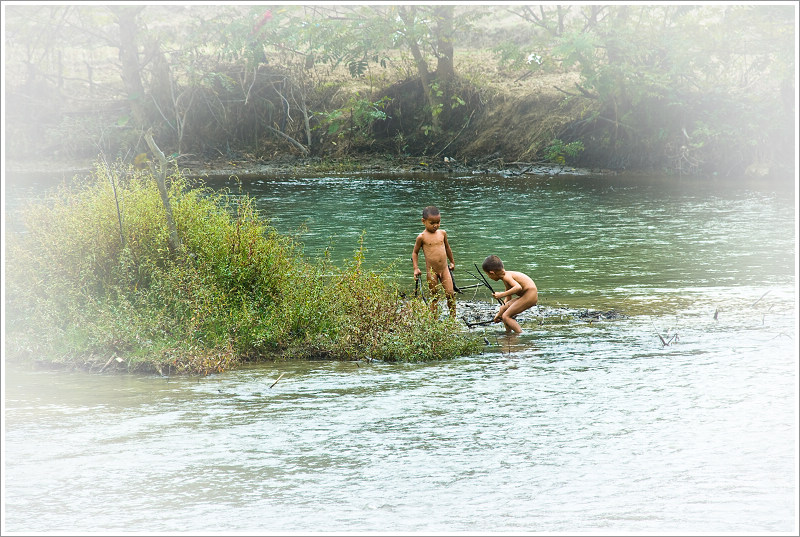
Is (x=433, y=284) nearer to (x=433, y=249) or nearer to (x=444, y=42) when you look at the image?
(x=433, y=249)

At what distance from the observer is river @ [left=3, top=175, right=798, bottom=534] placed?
5941mm

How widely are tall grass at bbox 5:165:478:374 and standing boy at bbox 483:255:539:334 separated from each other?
0.91 m

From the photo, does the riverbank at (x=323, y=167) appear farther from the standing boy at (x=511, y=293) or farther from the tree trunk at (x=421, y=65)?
the standing boy at (x=511, y=293)

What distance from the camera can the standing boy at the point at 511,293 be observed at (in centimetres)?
1159

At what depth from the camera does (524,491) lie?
6.34 metres

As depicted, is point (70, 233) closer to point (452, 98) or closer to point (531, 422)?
point (531, 422)

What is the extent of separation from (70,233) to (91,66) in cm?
3369

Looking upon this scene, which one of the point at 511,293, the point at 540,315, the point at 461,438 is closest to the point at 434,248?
the point at 511,293

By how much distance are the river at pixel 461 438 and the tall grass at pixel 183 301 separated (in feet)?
1.32

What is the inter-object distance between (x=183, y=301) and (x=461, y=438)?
14.8ft

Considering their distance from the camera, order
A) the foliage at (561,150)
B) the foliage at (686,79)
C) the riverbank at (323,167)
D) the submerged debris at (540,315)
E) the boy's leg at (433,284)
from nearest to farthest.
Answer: the boy's leg at (433,284) → the submerged debris at (540,315) → the foliage at (686,79) → the foliage at (561,150) → the riverbank at (323,167)

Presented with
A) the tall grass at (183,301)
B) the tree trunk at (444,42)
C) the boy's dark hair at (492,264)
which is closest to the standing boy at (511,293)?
the boy's dark hair at (492,264)

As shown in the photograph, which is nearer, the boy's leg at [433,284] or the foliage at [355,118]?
the boy's leg at [433,284]

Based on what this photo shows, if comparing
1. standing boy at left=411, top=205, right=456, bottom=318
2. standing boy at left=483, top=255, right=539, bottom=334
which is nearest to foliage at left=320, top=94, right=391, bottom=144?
standing boy at left=411, top=205, right=456, bottom=318
